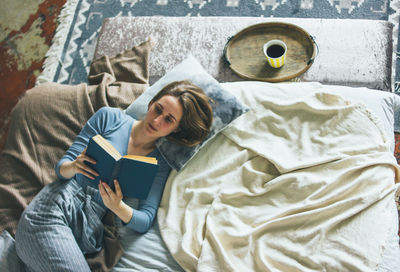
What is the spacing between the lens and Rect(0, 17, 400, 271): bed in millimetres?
1174

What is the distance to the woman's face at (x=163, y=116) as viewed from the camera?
1.30m

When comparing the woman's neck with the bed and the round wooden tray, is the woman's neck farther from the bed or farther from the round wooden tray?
the round wooden tray

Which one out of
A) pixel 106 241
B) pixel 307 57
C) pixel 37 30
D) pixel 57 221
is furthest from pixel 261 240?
pixel 37 30

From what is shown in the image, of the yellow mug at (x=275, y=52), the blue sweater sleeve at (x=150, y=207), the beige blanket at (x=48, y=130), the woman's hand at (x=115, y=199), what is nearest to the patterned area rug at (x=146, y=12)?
the beige blanket at (x=48, y=130)

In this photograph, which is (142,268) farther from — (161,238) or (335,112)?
(335,112)

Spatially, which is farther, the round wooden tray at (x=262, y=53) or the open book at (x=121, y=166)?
the round wooden tray at (x=262, y=53)

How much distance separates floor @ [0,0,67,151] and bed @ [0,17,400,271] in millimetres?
704

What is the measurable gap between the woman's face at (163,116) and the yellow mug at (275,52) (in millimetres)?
488

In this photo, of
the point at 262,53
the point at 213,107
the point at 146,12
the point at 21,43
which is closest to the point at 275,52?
the point at 262,53

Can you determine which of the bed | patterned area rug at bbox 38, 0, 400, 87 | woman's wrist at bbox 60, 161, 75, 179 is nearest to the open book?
woman's wrist at bbox 60, 161, 75, 179

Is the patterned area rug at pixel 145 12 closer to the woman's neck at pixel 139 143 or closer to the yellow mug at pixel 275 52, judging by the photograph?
the yellow mug at pixel 275 52

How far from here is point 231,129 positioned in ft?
4.75

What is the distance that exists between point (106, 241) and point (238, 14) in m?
1.56

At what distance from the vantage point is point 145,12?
2.31 metres
